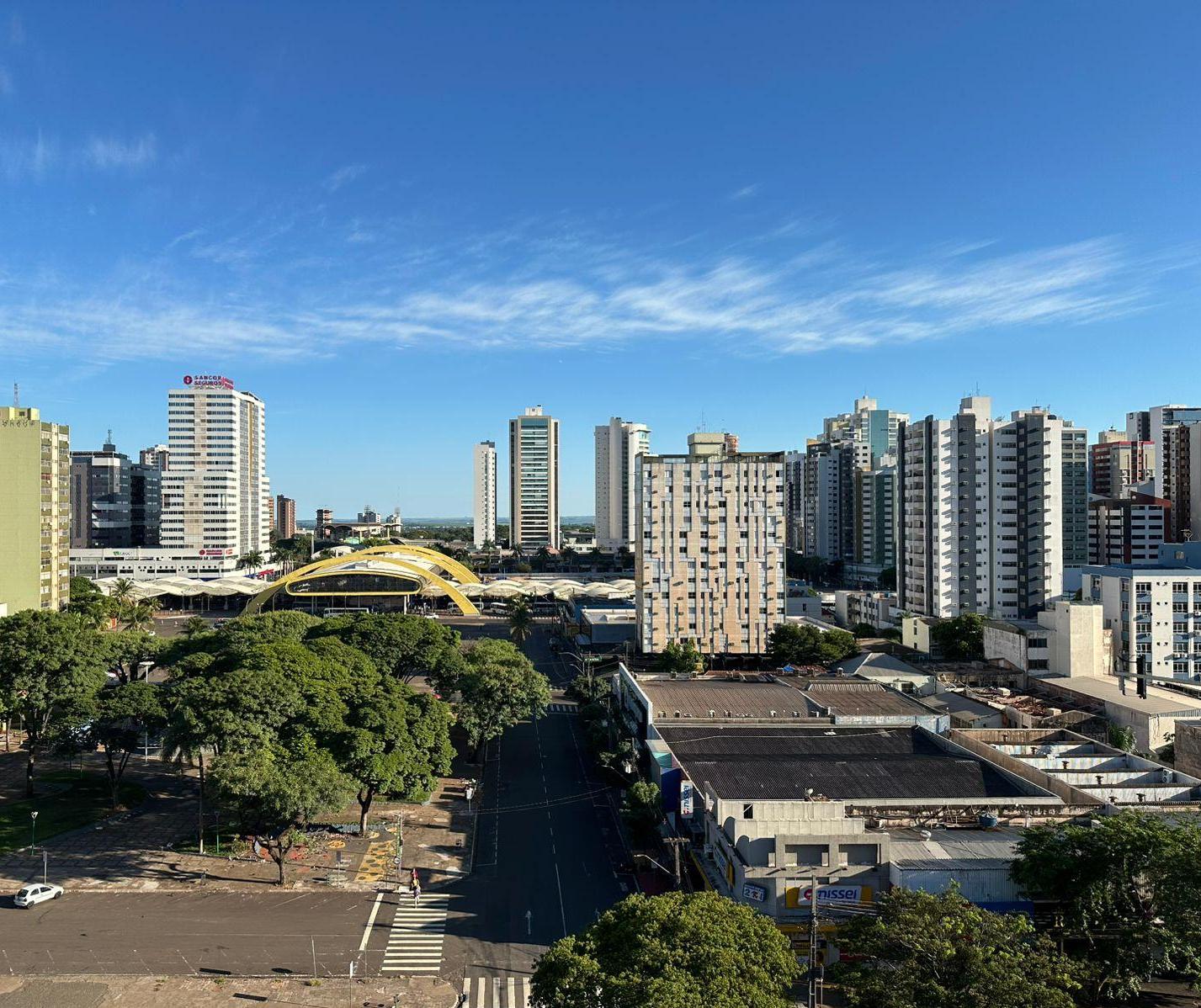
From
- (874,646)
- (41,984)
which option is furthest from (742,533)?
(41,984)

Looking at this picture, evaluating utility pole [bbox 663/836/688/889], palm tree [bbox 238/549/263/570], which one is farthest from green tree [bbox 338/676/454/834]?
palm tree [bbox 238/549/263/570]

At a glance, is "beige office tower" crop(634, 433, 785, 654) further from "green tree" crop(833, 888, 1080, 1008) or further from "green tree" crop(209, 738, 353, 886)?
"green tree" crop(833, 888, 1080, 1008)

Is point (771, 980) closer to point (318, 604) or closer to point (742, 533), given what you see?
point (742, 533)

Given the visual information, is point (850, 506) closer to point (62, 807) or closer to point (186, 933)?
point (62, 807)

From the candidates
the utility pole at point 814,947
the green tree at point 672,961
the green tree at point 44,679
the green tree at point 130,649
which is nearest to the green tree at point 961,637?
the utility pole at point 814,947

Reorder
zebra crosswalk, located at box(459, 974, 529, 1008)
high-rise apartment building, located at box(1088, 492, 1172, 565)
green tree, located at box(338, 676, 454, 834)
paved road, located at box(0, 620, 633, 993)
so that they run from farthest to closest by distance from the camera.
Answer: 1. high-rise apartment building, located at box(1088, 492, 1172, 565)
2. green tree, located at box(338, 676, 454, 834)
3. paved road, located at box(0, 620, 633, 993)
4. zebra crosswalk, located at box(459, 974, 529, 1008)

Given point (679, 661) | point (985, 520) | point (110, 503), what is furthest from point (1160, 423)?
point (110, 503)

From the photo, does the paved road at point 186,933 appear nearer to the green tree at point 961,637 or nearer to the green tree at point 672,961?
the green tree at point 672,961
